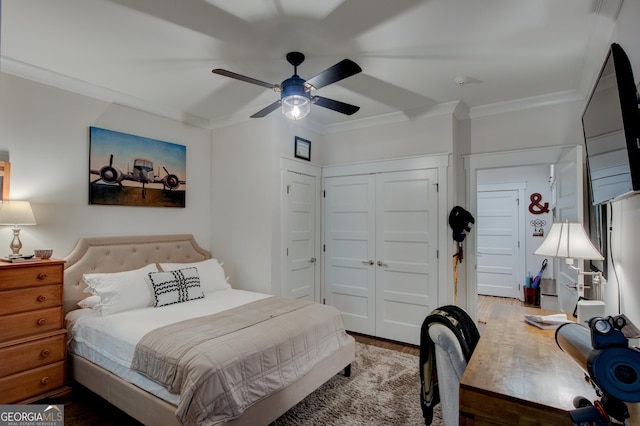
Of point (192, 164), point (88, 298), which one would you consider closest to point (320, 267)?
point (192, 164)

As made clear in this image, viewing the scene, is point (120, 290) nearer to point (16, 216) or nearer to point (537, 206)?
point (16, 216)

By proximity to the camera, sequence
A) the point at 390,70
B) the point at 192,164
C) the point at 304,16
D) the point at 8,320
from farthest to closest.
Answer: the point at 192,164, the point at 390,70, the point at 8,320, the point at 304,16

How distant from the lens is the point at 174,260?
372 cm

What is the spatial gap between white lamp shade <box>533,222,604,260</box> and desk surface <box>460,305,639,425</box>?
0.70m

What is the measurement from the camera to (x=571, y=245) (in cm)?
214

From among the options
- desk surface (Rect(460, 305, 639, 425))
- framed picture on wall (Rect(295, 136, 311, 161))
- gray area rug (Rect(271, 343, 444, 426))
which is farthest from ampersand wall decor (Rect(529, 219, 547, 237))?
desk surface (Rect(460, 305, 639, 425))

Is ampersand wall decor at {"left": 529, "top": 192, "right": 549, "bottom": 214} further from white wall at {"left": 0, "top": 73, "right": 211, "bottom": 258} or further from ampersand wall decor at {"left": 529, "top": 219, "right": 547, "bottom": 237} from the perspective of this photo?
white wall at {"left": 0, "top": 73, "right": 211, "bottom": 258}

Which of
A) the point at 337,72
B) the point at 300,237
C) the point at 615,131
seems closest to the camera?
the point at 615,131

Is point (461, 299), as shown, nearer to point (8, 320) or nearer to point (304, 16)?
point (304, 16)

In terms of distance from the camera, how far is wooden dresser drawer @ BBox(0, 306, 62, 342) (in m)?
2.28

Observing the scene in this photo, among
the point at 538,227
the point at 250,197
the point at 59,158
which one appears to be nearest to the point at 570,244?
the point at 250,197

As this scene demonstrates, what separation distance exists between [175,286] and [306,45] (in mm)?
2292

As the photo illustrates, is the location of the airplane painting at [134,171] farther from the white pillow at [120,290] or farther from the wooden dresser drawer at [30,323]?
the wooden dresser drawer at [30,323]

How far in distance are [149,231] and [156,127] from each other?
1.14 metres
